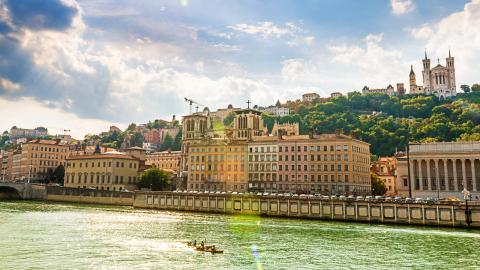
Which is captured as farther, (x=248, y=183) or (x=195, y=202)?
(x=248, y=183)

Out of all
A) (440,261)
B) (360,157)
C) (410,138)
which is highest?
(410,138)

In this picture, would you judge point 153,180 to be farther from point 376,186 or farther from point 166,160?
point 166,160

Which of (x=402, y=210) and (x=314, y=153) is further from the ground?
(x=314, y=153)

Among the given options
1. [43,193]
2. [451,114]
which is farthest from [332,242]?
[451,114]

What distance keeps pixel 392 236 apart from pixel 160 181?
269ft

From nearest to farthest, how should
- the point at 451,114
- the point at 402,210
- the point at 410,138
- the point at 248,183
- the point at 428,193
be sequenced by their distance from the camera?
the point at 402,210 < the point at 428,193 < the point at 248,183 < the point at 410,138 < the point at 451,114

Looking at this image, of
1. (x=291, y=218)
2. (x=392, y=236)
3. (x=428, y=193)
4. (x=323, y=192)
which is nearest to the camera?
(x=392, y=236)

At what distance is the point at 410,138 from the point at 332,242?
12366 cm

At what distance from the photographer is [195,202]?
9438 centimetres

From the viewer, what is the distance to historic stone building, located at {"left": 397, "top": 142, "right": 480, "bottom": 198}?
8762cm

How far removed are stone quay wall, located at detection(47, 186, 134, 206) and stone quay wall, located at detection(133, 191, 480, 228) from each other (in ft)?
41.5

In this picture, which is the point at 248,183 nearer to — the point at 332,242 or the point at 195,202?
the point at 195,202

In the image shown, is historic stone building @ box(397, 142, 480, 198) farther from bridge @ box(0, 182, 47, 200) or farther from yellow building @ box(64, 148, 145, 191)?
bridge @ box(0, 182, 47, 200)

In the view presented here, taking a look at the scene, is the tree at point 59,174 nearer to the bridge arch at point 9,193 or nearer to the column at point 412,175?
the bridge arch at point 9,193
